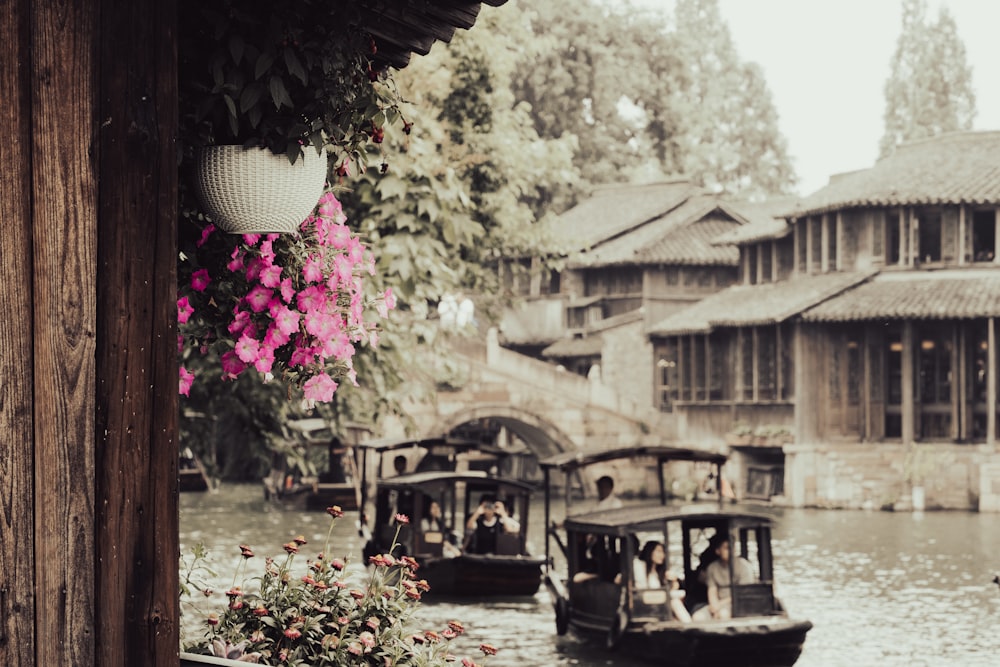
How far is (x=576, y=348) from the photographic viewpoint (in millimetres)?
49062

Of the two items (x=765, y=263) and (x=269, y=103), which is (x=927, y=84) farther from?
(x=269, y=103)

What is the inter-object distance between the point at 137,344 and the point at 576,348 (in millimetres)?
45656

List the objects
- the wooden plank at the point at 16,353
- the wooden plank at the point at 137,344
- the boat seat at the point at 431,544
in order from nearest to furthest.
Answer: the wooden plank at the point at 16,353, the wooden plank at the point at 137,344, the boat seat at the point at 431,544

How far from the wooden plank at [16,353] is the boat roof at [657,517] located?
13.1 metres

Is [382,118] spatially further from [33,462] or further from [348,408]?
[348,408]

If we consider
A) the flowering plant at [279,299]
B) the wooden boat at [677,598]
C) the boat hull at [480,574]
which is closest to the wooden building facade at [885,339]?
the boat hull at [480,574]

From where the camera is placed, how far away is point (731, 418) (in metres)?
40.9

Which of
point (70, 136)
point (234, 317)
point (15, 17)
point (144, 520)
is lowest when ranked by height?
point (144, 520)

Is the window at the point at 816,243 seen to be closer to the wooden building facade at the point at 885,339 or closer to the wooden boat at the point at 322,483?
the wooden building facade at the point at 885,339

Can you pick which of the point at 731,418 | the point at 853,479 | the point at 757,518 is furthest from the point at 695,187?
the point at 757,518

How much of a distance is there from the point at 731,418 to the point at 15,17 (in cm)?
3825

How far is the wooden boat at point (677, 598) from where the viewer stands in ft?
51.3

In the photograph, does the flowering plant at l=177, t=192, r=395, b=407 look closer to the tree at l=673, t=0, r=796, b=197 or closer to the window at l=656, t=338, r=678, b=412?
the window at l=656, t=338, r=678, b=412

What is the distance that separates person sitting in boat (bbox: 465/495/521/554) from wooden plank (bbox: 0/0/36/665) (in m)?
18.8
